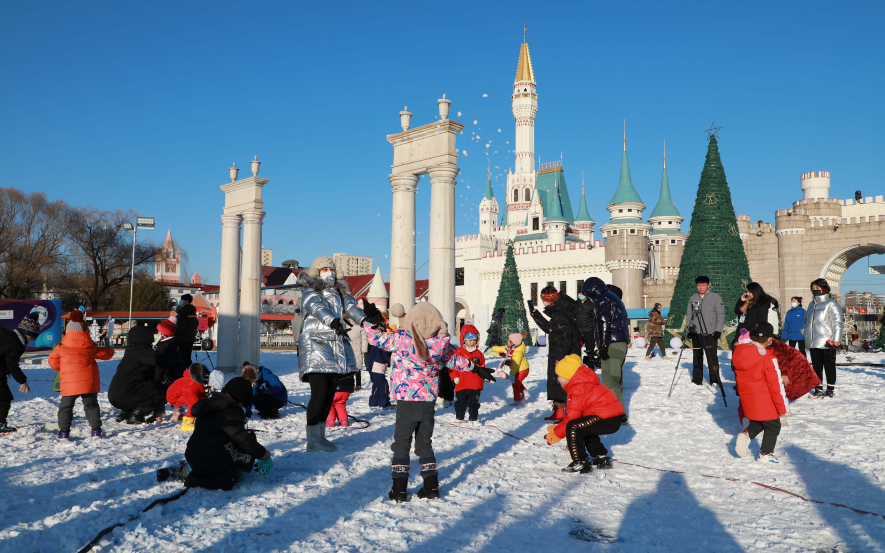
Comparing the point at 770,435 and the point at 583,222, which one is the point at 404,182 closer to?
the point at 770,435

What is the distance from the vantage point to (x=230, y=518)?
4.00 metres

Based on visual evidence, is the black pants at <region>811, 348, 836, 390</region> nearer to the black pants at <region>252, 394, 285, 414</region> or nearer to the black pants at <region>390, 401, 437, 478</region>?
the black pants at <region>390, 401, 437, 478</region>

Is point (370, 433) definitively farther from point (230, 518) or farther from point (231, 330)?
point (231, 330)

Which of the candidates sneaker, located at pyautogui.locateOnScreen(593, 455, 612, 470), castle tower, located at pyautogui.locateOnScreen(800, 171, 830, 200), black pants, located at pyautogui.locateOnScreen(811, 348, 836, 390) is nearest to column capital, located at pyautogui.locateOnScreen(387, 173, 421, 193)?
black pants, located at pyautogui.locateOnScreen(811, 348, 836, 390)

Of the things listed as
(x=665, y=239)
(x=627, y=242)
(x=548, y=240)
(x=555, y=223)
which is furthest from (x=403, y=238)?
(x=548, y=240)

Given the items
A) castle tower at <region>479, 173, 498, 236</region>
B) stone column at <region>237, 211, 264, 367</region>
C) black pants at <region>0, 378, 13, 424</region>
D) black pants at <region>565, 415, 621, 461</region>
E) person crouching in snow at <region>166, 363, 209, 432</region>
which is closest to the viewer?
black pants at <region>565, 415, 621, 461</region>

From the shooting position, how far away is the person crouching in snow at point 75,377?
22.6 ft

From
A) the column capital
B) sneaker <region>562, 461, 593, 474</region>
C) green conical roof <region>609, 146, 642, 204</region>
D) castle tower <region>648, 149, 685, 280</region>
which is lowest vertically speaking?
sneaker <region>562, 461, 593, 474</region>

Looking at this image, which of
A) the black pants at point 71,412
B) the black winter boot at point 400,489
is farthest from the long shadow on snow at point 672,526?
the black pants at point 71,412

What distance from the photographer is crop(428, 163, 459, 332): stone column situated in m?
12.5

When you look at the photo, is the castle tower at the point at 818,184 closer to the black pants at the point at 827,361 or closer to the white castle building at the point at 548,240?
the white castle building at the point at 548,240

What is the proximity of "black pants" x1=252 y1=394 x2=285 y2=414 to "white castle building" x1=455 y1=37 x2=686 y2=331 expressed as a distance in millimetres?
17853

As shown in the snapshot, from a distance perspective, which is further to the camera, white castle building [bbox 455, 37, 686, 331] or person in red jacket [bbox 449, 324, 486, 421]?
white castle building [bbox 455, 37, 686, 331]

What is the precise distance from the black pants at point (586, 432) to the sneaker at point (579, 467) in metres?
0.04
